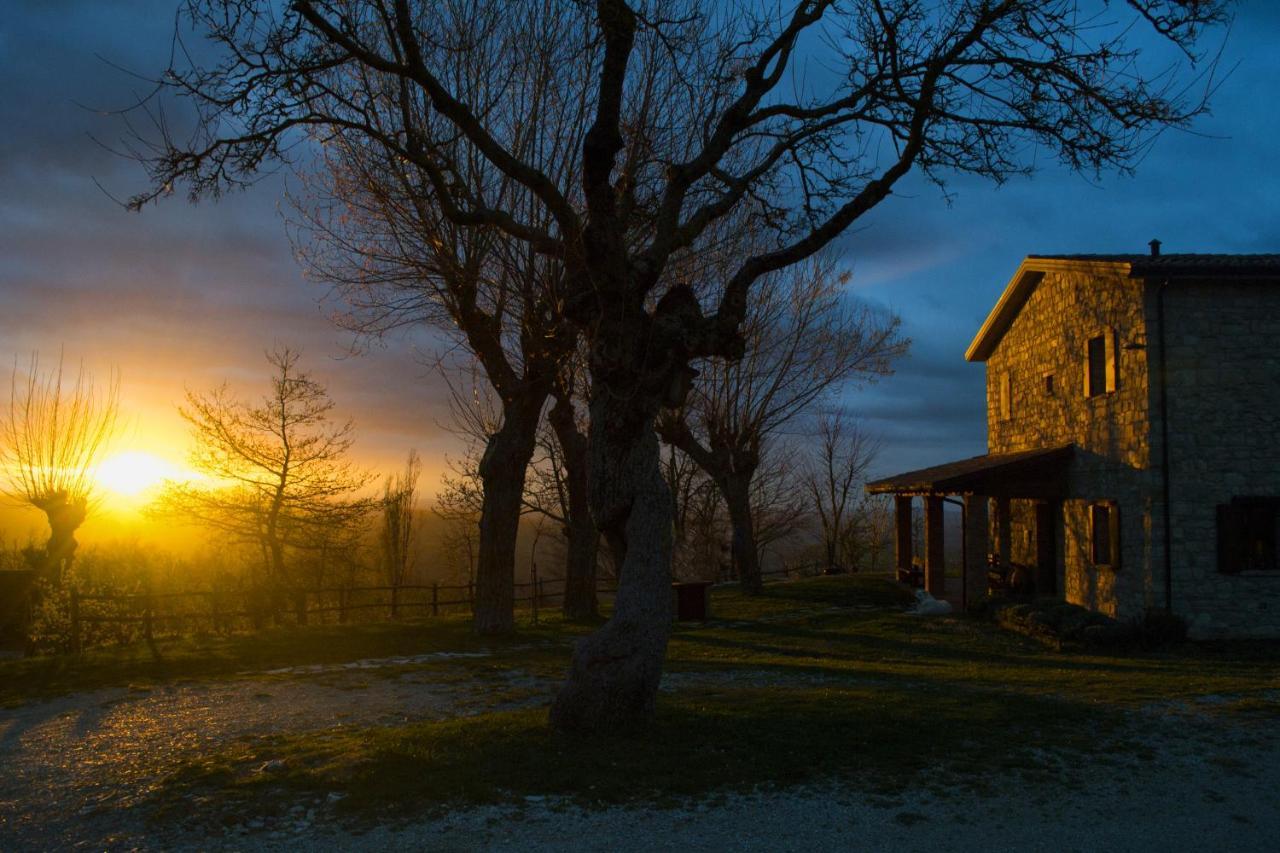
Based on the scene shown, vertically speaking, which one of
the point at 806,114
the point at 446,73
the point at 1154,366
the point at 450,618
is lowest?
the point at 450,618

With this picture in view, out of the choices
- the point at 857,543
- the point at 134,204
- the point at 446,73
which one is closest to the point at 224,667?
the point at 134,204

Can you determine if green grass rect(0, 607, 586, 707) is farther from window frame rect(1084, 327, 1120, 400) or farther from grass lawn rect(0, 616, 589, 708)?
window frame rect(1084, 327, 1120, 400)

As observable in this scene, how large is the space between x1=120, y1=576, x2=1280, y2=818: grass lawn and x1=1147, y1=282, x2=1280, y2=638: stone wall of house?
2753 millimetres

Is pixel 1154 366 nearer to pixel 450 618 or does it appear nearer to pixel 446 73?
pixel 446 73

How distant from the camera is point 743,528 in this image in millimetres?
27812

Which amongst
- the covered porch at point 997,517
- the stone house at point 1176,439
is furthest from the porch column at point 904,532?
the stone house at point 1176,439

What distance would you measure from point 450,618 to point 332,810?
1534 cm

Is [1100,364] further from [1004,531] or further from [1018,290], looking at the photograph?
[1004,531]

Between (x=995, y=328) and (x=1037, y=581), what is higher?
(x=995, y=328)

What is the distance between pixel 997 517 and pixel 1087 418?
5864mm

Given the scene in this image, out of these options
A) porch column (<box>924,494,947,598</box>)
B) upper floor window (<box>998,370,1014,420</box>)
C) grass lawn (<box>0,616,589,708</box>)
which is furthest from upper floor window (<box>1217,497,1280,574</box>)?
grass lawn (<box>0,616,589,708</box>)

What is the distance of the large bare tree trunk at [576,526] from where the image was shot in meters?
19.4

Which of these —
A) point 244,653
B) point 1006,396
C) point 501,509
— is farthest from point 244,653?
point 1006,396

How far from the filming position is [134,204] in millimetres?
9859
